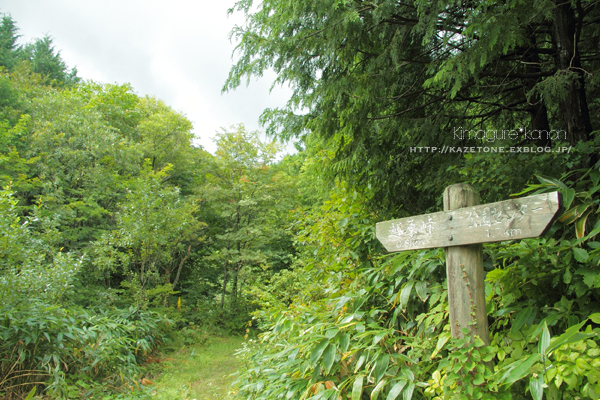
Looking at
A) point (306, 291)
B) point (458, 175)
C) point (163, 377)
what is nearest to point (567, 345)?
point (458, 175)

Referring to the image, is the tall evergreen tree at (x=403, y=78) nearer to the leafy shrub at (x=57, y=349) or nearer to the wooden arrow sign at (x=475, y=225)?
the wooden arrow sign at (x=475, y=225)

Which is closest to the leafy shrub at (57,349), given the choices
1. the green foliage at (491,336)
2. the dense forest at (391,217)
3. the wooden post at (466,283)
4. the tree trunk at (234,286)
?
the dense forest at (391,217)

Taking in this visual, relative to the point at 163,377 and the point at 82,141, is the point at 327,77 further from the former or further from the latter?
the point at 82,141

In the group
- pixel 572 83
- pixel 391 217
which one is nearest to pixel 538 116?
pixel 572 83

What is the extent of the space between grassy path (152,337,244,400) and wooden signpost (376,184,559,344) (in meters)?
3.33

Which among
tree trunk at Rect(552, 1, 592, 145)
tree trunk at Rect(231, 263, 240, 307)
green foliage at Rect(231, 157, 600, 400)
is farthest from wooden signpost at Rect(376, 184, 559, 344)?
tree trunk at Rect(231, 263, 240, 307)

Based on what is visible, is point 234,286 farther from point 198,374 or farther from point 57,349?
point 57,349

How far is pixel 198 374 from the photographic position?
19.0 feet

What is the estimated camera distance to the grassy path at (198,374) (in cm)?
456

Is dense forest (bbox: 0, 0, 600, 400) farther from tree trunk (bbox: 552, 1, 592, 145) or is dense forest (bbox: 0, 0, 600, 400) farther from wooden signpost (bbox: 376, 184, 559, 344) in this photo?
wooden signpost (bbox: 376, 184, 559, 344)

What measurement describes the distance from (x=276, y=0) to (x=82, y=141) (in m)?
8.19

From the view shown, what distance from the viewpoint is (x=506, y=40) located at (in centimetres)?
222

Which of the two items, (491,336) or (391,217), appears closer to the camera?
(491,336)

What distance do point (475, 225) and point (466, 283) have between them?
1.01 feet
